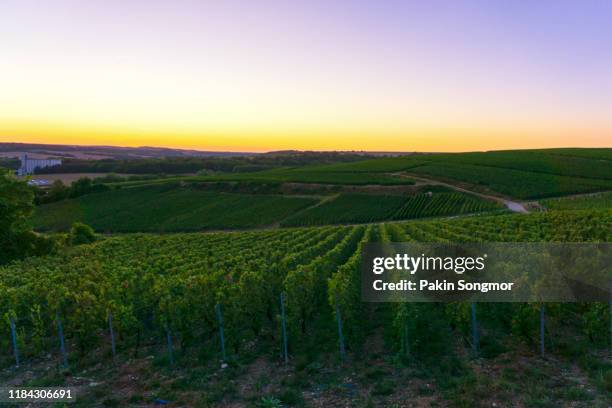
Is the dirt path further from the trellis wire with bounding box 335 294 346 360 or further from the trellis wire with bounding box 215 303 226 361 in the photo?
the trellis wire with bounding box 215 303 226 361

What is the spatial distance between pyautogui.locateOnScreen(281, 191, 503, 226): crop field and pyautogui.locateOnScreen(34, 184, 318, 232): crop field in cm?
460

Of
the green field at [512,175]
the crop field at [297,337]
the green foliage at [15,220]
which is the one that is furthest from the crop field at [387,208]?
Answer: the crop field at [297,337]

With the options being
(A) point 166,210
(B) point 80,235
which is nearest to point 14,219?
(B) point 80,235

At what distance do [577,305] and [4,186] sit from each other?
3605 cm

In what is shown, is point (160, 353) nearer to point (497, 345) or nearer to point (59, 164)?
point (497, 345)

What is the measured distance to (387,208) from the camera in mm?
63281

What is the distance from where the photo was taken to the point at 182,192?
8656cm

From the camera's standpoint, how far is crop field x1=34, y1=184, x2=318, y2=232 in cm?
6118

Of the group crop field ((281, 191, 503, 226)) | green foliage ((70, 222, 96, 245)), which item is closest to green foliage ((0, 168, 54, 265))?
green foliage ((70, 222, 96, 245))

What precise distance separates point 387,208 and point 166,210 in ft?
122

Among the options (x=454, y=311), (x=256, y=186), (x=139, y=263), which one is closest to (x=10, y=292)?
(x=139, y=263)

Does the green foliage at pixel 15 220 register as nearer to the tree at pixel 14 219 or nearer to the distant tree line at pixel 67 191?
the tree at pixel 14 219

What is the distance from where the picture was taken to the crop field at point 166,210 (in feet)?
201

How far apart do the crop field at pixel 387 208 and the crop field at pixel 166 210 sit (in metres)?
4.60
